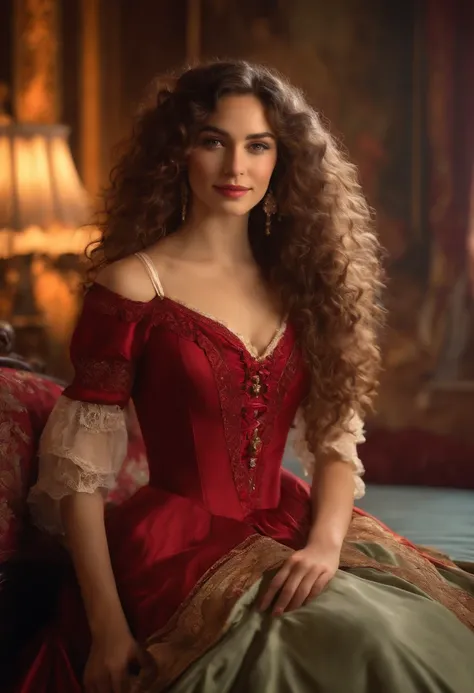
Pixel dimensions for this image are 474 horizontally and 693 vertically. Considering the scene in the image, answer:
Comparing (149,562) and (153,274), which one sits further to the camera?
(153,274)

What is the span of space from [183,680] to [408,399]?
110 inches

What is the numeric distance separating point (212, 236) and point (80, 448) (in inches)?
17.5

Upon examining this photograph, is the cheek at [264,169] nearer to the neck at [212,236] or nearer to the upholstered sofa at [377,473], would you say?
the neck at [212,236]

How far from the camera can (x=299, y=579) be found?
147cm

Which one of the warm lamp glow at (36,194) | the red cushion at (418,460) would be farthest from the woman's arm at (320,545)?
the warm lamp glow at (36,194)

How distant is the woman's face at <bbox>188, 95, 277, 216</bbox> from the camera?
1.68 meters

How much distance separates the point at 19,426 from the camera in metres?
1.83

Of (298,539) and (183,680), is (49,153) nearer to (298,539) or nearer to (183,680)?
(298,539)

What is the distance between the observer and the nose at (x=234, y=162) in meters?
1.68

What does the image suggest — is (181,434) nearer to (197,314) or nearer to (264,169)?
(197,314)

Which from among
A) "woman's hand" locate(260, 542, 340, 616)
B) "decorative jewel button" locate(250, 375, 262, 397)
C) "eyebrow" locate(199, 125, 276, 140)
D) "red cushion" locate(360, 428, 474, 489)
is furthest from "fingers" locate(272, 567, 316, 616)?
"red cushion" locate(360, 428, 474, 489)

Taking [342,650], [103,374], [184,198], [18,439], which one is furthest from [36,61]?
[342,650]

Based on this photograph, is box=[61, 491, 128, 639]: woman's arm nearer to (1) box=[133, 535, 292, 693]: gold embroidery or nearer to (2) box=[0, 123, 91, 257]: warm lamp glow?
(1) box=[133, 535, 292, 693]: gold embroidery

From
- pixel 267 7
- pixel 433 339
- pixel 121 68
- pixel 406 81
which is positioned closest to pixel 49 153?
pixel 121 68
